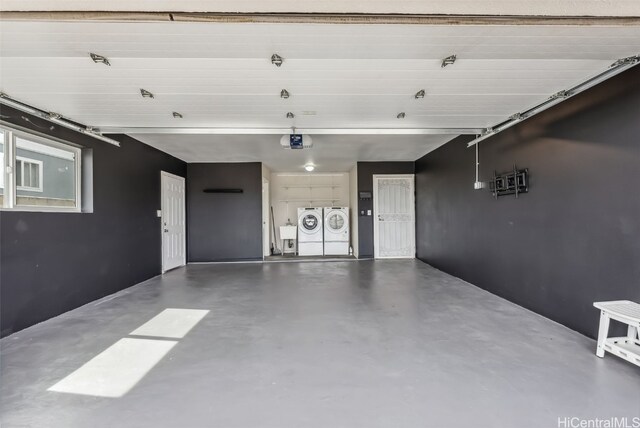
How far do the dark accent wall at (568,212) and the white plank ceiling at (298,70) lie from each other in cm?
36

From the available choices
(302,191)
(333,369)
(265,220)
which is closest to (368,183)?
(302,191)

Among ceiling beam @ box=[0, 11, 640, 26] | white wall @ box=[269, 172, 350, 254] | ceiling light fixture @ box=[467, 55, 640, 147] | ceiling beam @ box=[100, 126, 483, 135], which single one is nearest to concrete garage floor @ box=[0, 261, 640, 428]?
ceiling light fixture @ box=[467, 55, 640, 147]

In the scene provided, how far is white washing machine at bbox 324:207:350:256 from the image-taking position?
7961mm

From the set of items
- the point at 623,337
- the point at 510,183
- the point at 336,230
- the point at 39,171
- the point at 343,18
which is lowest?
the point at 623,337

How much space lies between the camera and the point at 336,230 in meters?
7.98

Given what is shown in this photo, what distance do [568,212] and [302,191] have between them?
22.5 ft

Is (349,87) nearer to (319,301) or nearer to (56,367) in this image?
(319,301)

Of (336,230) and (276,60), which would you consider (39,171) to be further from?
(336,230)

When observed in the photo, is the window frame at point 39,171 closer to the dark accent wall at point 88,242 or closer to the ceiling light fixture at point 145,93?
the dark accent wall at point 88,242

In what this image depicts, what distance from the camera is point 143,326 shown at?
2982 millimetres

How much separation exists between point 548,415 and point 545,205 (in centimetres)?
221

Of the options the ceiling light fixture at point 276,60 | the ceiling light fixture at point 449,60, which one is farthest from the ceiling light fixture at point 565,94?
the ceiling light fixture at point 276,60

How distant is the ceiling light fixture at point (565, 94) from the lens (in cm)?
218

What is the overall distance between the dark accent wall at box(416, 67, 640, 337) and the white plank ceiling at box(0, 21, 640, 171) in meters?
0.36
